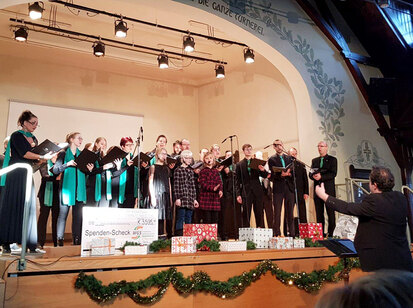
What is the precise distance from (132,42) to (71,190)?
4.30 meters

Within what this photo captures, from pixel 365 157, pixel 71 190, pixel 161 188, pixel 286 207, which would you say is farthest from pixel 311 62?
pixel 71 190

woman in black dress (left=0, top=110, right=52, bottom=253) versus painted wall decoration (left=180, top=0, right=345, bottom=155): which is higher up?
painted wall decoration (left=180, top=0, right=345, bottom=155)

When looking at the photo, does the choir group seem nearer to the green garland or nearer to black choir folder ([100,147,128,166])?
black choir folder ([100,147,128,166])

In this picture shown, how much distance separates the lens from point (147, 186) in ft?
18.0

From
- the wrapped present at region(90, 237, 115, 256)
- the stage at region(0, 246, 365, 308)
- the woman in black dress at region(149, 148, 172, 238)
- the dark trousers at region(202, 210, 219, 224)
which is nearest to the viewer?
the stage at region(0, 246, 365, 308)

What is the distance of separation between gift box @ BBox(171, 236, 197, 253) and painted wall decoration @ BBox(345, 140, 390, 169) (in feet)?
14.4

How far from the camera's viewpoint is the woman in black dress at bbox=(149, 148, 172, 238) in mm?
5266

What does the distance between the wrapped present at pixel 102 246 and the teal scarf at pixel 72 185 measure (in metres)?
1.47

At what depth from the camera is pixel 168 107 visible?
966cm

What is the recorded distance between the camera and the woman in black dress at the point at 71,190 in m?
4.73

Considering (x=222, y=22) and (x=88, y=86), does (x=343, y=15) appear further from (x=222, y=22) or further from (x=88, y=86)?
(x=88, y=86)

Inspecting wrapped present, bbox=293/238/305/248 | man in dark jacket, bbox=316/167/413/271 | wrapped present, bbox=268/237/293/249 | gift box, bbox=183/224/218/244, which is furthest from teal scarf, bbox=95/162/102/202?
man in dark jacket, bbox=316/167/413/271

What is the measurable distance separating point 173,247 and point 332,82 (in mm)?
5015

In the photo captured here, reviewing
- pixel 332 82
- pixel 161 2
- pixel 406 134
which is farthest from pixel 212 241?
pixel 406 134
